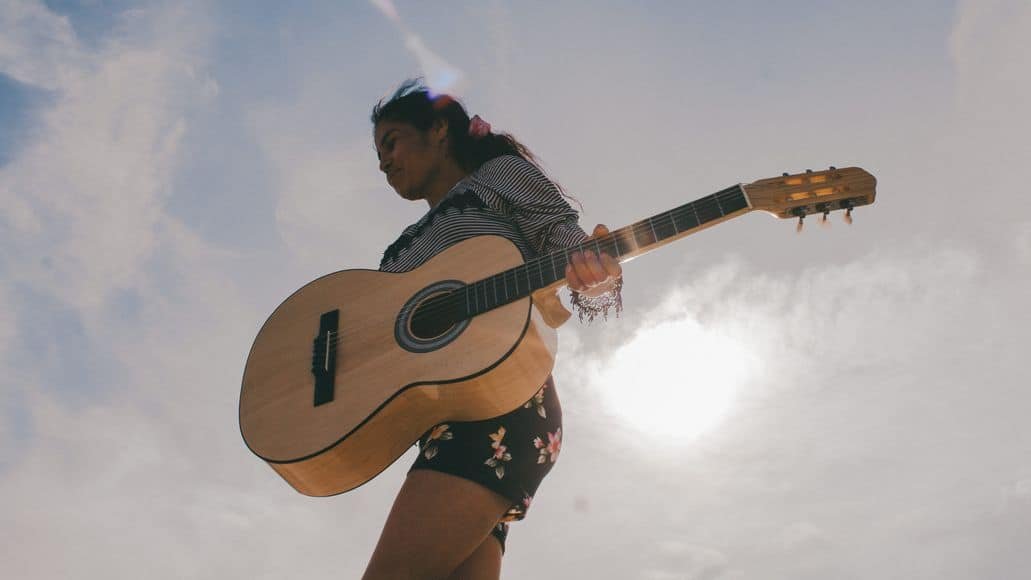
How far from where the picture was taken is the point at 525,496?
89.5 inches

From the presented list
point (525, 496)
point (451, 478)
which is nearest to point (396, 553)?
point (451, 478)

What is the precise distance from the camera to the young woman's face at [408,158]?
335 centimetres

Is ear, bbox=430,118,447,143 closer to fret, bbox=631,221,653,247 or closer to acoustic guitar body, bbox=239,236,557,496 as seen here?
acoustic guitar body, bbox=239,236,557,496

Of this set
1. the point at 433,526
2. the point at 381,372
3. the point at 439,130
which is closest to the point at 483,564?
the point at 433,526

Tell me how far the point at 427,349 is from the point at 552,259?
56 centimetres

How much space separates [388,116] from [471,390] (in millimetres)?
1806

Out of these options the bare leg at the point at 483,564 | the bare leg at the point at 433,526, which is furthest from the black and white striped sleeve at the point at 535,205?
the bare leg at the point at 483,564

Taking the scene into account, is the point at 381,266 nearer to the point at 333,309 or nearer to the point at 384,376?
the point at 333,309

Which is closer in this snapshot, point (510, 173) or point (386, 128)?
point (510, 173)

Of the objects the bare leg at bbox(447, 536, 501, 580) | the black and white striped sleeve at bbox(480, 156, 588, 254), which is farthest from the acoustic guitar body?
the bare leg at bbox(447, 536, 501, 580)

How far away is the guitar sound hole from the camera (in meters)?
2.54

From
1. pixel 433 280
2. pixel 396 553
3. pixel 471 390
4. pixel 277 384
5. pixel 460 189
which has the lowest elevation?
pixel 396 553

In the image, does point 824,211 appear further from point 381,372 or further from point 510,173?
point 381,372

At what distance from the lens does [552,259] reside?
8.29ft
